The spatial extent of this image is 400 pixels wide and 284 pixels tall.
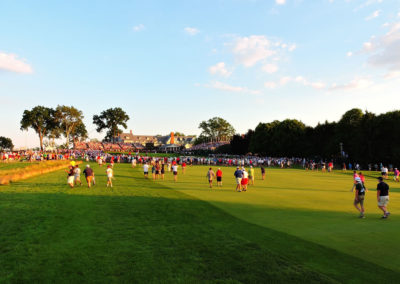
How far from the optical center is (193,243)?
8.03 metres

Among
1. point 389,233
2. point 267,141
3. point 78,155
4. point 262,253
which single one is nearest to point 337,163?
point 267,141

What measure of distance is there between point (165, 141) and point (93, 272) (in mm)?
150230

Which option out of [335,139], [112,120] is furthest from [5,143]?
[335,139]

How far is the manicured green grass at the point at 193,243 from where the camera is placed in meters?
6.00

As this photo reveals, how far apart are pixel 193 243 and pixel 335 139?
5872cm

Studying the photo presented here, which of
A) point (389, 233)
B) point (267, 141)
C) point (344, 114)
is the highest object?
point (344, 114)

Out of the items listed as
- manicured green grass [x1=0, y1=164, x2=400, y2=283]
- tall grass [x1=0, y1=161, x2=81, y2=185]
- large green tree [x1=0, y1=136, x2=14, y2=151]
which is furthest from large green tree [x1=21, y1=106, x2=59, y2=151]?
manicured green grass [x1=0, y1=164, x2=400, y2=283]

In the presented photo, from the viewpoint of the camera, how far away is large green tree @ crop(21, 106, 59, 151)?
88.0m

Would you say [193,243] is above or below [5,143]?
below

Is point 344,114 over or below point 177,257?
over

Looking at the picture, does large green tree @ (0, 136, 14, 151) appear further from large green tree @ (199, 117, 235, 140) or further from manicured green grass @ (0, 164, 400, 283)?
manicured green grass @ (0, 164, 400, 283)

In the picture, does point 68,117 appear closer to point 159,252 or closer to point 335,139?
point 335,139

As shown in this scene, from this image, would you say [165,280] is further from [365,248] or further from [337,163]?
[337,163]

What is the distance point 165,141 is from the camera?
155125mm
